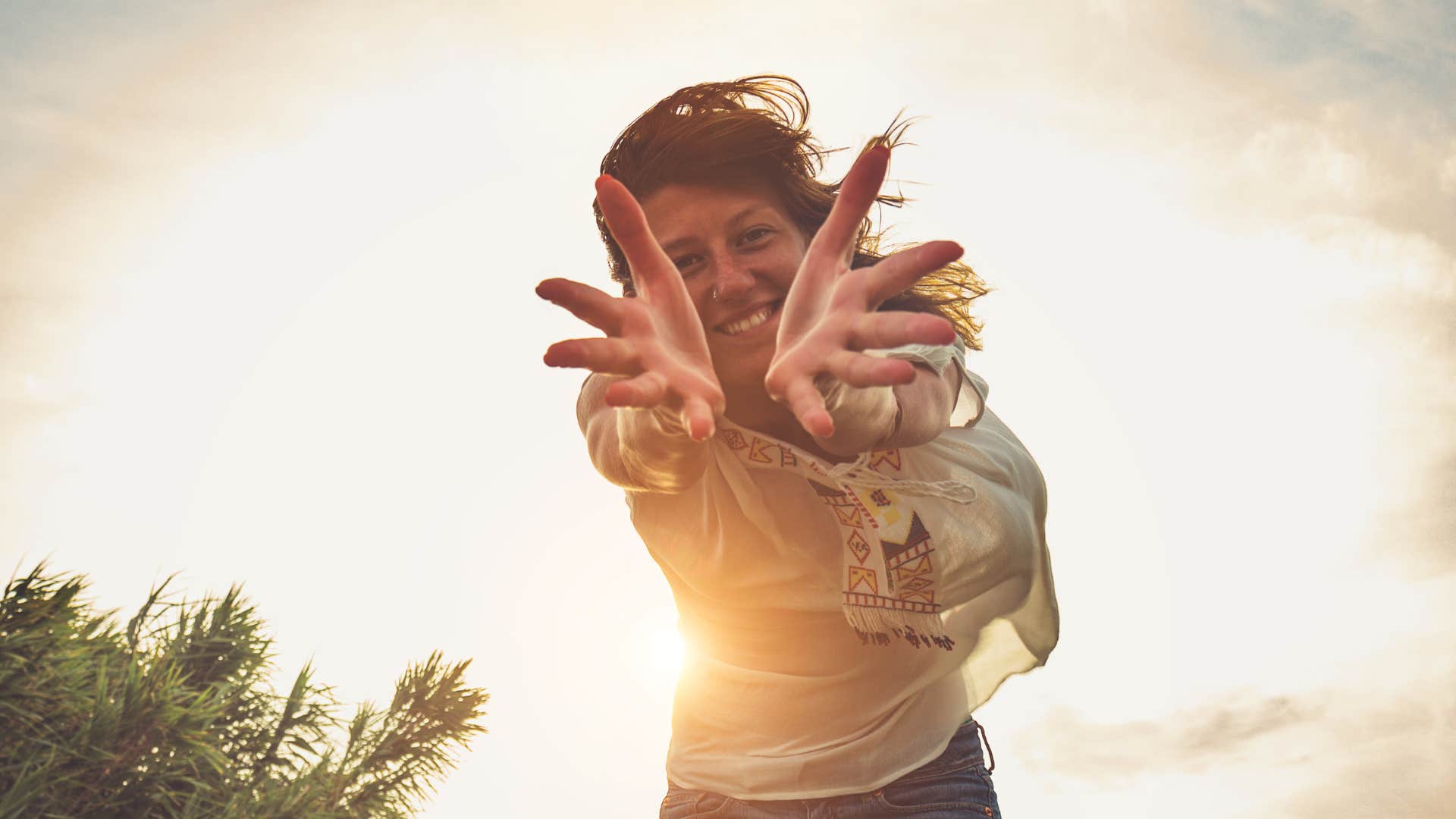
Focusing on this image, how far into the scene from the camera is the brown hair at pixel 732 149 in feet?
11.6

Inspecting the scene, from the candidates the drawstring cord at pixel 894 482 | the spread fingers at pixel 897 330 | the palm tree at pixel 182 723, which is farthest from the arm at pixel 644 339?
the palm tree at pixel 182 723

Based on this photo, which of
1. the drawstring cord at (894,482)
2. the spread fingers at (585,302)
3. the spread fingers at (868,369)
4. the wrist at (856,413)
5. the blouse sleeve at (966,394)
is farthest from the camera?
the blouse sleeve at (966,394)

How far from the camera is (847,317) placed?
7.00 feet

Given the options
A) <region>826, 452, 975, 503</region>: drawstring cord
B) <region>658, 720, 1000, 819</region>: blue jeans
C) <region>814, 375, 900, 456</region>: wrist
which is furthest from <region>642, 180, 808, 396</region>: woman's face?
<region>658, 720, 1000, 819</region>: blue jeans

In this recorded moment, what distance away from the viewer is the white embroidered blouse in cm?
326

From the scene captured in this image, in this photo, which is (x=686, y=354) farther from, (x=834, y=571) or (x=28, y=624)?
(x=28, y=624)

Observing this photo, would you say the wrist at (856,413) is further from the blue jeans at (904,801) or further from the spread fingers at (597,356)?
the blue jeans at (904,801)

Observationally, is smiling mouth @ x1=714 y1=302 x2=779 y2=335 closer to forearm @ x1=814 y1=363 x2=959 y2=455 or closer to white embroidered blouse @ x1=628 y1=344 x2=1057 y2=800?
white embroidered blouse @ x1=628 y1=344 x2=1057 y2=800

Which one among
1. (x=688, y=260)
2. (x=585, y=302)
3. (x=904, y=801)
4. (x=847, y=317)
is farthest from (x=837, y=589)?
(x=585, y=302)

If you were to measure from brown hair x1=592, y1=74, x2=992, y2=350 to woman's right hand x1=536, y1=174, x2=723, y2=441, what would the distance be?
49.3 inches

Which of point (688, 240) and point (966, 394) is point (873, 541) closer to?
point (966, 394)

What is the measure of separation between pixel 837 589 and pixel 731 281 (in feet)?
3.58

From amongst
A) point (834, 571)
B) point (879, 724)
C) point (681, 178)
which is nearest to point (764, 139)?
point (681, 178)

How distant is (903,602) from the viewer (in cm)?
321
